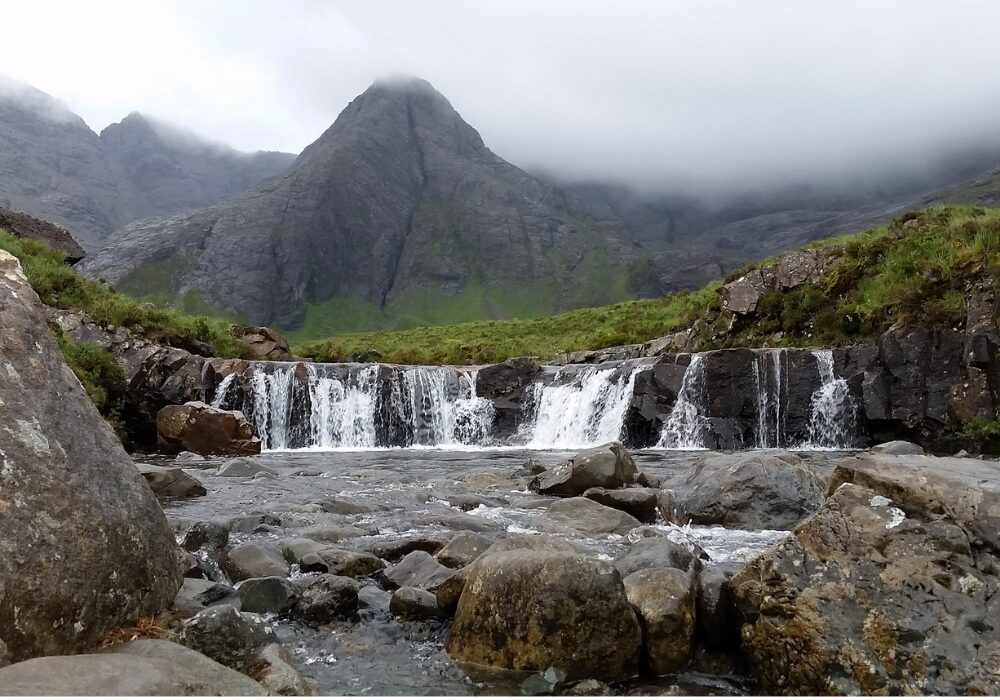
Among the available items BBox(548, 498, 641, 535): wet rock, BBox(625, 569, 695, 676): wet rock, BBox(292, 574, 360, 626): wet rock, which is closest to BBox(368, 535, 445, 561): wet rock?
BBox(292, 574, 360, 626): wet rock

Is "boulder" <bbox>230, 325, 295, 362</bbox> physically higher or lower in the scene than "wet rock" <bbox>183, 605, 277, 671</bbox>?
higher

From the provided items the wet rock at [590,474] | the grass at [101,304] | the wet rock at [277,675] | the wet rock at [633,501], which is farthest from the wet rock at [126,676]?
the grass at [101,304]

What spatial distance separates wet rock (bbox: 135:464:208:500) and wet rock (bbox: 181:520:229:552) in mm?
5096

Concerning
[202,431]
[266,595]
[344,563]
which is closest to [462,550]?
[344,563]

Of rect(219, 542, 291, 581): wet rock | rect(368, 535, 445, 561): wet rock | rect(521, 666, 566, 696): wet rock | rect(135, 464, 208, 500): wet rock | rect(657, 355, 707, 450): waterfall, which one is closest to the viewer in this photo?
rect(521, 666, 566, 696): wet rock

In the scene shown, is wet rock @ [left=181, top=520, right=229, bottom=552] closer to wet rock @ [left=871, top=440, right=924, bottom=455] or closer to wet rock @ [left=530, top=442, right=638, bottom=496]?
wet rock @ [left=530, top=442, right=638, bottom=496]

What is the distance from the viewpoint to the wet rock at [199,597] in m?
6.25

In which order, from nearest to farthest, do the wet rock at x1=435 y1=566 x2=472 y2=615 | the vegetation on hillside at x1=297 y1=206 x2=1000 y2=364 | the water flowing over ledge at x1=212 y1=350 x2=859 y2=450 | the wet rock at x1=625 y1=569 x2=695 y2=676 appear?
the wet rock at x1=625 y1=569 x2=695 y2=676, the wet rock at x1=435 y1=566 x2=472 y2=615, the vegetation on hillside at x1=297 y1=206 x2=1000 y2=364, the water flowing over ledge at x1=212 y1=350 x2=859 y2=450

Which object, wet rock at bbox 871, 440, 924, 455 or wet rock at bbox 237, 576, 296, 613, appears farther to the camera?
wet rock at bbox 871, 440, 924, 455

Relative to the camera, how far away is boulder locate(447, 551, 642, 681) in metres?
6.06

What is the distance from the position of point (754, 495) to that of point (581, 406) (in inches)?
815

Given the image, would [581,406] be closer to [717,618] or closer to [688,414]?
[688,414]

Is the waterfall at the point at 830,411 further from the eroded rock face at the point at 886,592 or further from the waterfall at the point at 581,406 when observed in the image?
the eroded rock face at the point at 886,592

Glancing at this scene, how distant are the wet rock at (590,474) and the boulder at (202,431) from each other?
15.6 metres
